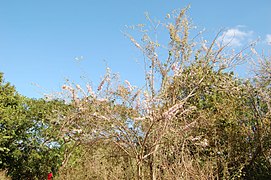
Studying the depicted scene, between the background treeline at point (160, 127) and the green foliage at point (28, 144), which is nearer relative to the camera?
the background treeline at point (160, 127)

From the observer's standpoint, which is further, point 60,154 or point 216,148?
point 60,154

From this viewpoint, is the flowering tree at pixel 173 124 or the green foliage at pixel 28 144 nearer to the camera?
the flowering tree at pixel 173 124

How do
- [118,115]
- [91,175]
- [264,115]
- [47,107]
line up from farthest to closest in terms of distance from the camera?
1. [47,107]
2. [91,175]
3. [264,115]
4. [118,115]

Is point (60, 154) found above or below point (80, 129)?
above

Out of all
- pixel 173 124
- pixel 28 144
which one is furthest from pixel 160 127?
pixel 28 144

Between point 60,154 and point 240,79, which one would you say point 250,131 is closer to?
point 240,79

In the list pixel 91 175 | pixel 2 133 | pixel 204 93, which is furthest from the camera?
pixel 2 133

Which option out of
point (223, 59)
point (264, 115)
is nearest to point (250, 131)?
point (264, 115)

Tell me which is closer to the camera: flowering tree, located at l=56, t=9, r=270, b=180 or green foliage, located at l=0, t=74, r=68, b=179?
flowering tree, located at l=56, t=9, r=270, b=180

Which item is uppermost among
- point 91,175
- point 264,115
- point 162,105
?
point 264,115

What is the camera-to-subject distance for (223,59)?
24.7ft

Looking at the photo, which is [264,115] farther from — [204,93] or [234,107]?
[204,93]

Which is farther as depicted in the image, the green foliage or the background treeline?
the green foliage

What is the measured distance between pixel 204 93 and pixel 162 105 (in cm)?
416
